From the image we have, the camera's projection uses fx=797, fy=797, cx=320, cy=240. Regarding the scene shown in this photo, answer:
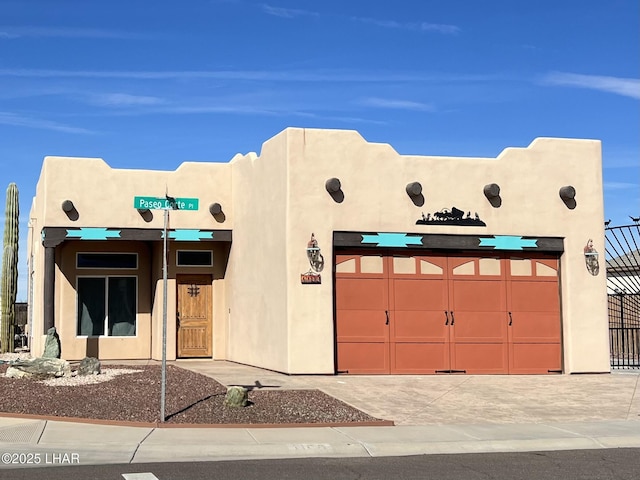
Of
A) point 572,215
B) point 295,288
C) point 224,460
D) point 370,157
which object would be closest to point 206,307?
point 295,288

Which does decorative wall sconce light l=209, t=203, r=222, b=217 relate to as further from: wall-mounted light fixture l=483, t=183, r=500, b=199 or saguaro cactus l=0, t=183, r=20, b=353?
saguaro cactus l=0, t=183, r=20, b=353

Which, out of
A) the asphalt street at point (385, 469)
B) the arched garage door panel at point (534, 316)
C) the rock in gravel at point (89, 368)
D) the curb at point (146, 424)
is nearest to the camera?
the asphalt street at point (385, 469)

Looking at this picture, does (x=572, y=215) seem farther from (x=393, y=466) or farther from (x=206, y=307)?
(x=393, y=466)

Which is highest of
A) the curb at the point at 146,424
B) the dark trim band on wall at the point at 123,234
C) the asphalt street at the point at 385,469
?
the dark trim band on wall at the point at 123,234

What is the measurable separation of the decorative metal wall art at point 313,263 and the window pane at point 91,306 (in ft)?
24.3

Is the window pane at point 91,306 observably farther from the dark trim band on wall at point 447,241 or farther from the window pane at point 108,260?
the dark trim band on wall at point 447,241

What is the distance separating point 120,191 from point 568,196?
11.4 metres

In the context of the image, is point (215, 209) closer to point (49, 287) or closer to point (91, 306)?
point (91, 306)

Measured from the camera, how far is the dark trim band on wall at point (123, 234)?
2042 centimetres

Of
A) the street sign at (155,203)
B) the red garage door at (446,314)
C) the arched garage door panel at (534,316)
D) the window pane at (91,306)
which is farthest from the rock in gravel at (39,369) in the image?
the arched garage door panel at (534,316)

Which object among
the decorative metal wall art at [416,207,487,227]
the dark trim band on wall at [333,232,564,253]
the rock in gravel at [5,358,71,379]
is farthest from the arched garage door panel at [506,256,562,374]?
the rock in gravel at [5,358,71,379]

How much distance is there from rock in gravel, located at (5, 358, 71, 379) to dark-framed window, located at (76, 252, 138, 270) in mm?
6473

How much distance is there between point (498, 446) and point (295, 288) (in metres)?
7.53

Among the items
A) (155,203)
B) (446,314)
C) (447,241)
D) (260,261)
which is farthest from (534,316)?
(155,203)
